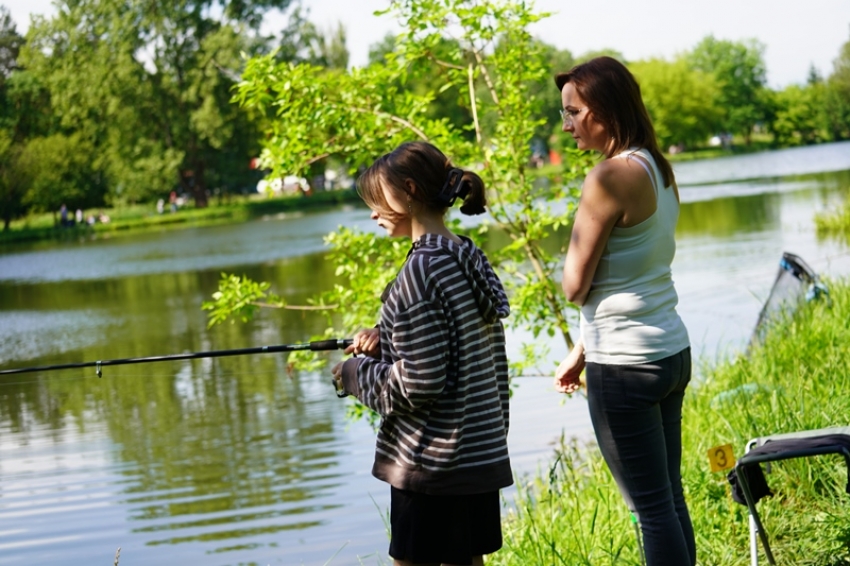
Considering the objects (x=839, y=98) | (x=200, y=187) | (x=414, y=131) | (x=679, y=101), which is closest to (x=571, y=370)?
(x=414, y=131)

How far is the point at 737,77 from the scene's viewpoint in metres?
100

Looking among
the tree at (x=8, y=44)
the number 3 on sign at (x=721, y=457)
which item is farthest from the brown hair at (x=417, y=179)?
the tree at (x=8, y=44)

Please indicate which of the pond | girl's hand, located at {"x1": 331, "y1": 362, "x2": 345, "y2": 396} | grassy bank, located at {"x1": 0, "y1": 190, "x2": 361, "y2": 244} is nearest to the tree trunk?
grassy bank, located at {"x1": 0, "y1": 190, "x2": 361, "y2": 244}

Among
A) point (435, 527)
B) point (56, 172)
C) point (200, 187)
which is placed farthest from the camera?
point (200, 187)

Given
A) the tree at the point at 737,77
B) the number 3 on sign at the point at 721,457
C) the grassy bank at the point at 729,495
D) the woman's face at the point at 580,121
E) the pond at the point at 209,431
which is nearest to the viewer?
the woman's face at the point at 580,121

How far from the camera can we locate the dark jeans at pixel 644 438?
2.61m

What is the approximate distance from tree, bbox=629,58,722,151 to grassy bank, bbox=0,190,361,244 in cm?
3270

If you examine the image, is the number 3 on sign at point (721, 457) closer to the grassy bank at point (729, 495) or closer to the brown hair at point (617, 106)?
the grassy bank at point (729, 495)

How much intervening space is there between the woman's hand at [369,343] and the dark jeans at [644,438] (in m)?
0.49

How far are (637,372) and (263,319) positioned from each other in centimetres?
1170

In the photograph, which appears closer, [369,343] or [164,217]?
[369,343]

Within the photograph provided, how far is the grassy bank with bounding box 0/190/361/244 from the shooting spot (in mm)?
45031

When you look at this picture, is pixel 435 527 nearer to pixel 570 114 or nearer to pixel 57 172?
pixel 570 114

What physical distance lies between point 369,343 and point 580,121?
71 cm
